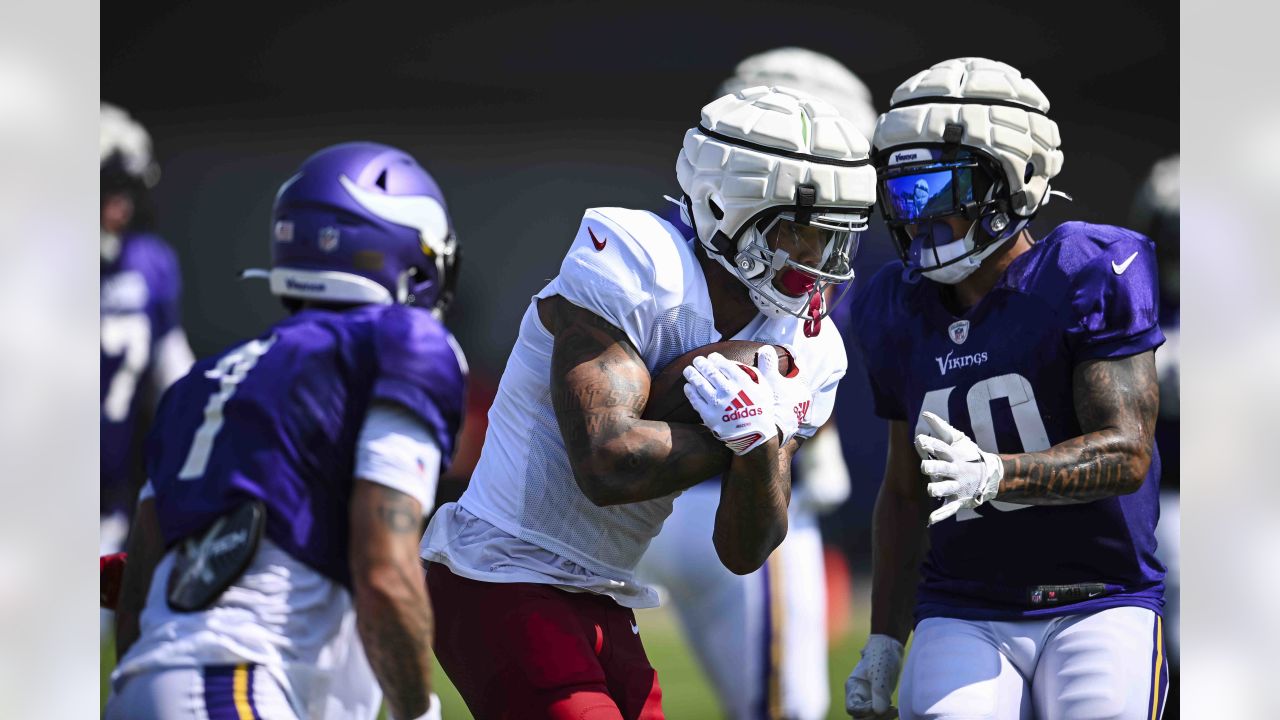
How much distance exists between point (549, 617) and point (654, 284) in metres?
0.64

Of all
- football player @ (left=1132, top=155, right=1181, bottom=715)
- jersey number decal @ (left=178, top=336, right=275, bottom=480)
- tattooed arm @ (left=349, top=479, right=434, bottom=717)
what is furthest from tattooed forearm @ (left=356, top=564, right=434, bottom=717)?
football player @ (left=1132, top=155, right=1181, bottom=715)

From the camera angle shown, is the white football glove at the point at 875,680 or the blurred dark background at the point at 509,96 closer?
the white football glove at the point at 875,680

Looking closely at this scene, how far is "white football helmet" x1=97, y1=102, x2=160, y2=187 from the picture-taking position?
3.75m

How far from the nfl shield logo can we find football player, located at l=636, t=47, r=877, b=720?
1.42 metres

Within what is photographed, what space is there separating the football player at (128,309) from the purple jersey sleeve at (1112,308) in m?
2.25

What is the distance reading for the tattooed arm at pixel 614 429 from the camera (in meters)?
2.58

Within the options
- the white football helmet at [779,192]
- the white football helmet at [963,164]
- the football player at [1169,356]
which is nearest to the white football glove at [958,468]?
the white football helmet at [779,192]

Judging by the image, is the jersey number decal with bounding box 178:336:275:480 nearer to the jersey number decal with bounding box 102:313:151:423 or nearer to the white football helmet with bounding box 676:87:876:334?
the white football helmet with bounding box 676:87:876:334

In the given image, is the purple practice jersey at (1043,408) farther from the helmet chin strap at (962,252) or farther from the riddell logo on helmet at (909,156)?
the riddell logo on helmet at (909,156)

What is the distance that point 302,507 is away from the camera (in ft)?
9.13
